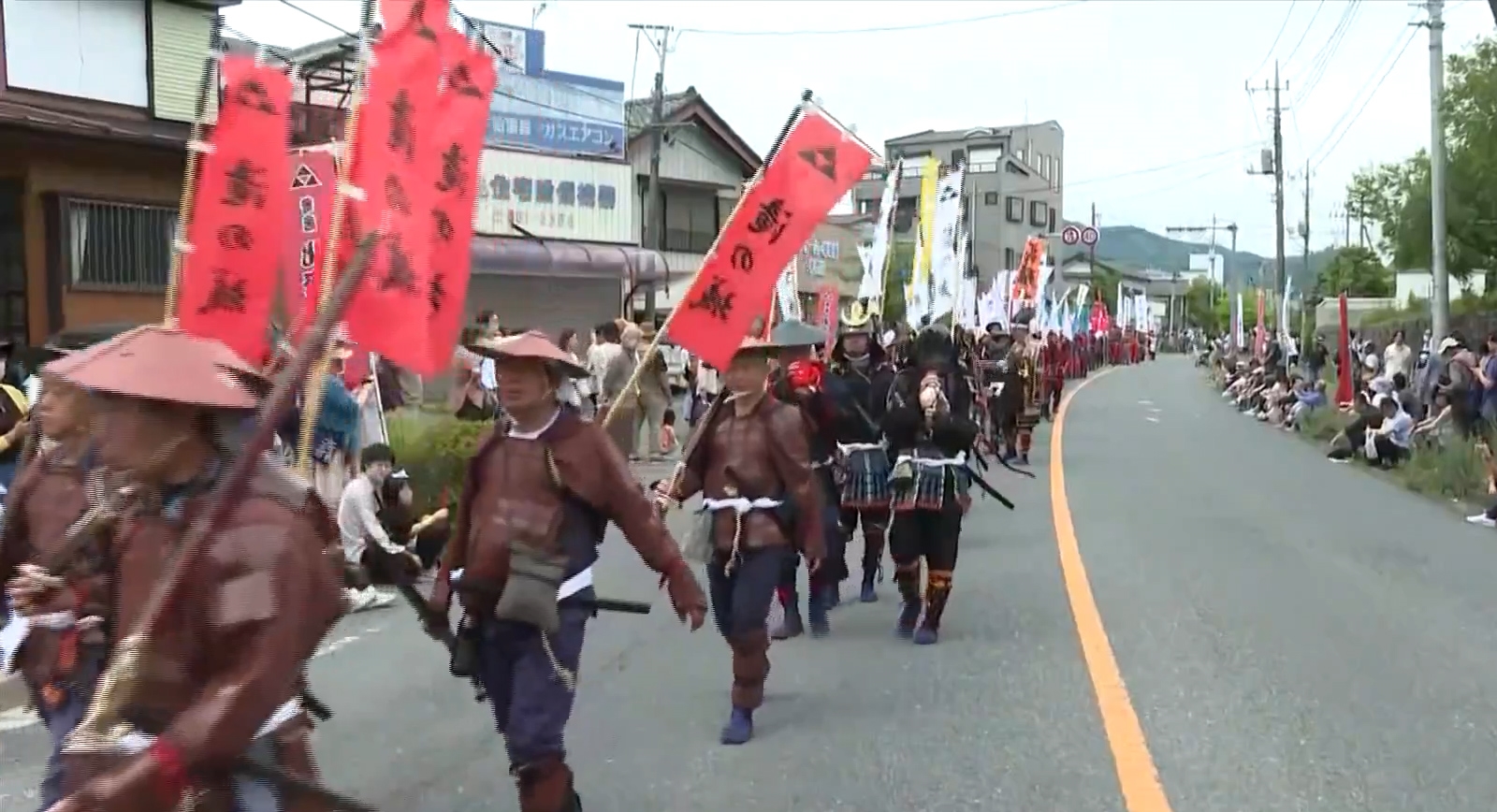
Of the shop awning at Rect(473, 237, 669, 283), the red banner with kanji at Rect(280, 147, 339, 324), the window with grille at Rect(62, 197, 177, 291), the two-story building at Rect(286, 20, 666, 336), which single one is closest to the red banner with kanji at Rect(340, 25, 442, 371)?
the red banner with kanji at Rect(280, 147, 339, 324)

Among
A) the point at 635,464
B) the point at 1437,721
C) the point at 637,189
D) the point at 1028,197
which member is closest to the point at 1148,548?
the point at 1437,721

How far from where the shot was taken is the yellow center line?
17.2 feet

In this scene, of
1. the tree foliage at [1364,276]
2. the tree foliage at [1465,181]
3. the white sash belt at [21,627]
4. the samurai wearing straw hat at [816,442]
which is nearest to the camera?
the white sash belt at [21,627]

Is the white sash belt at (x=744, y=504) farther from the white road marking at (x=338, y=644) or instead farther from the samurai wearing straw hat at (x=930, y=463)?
the white road marking at (x=338, y=644)

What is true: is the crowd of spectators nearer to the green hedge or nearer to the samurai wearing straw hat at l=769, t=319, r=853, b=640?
the samurai wearing straw hat at l=769, t=319, r=853, b=640

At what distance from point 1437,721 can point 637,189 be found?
29654 millimetres

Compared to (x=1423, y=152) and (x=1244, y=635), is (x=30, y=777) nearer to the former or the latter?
(x=1244, y=635)

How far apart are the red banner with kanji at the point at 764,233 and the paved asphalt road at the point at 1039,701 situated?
1.74 meters

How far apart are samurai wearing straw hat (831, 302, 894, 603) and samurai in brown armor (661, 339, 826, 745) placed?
5.47 ft

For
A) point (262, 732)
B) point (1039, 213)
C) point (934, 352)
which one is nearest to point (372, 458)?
point (934, 352)

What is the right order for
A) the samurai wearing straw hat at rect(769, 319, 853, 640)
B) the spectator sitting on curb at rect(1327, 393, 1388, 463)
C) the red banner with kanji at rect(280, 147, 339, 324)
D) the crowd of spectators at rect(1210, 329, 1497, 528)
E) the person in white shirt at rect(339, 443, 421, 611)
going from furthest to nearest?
the spectator sitting on curb at rect(1327, 393, 1388, 463) < the crowd of spectators at rect(1210, 329, 1497, 528) < the red banner with kanji at rect(280, 147, 339, 324) < the person in white shirt at rect(339, 443, 421, 611) < the samurai wearing straw hat at rect(769, 319, 853, 640)

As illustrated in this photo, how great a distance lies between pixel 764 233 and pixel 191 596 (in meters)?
4.36

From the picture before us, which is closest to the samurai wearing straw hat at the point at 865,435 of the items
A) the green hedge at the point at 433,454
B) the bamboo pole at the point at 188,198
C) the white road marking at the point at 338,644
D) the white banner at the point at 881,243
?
the white road marking at the point at 338,644

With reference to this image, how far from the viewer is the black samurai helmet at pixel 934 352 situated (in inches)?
302
